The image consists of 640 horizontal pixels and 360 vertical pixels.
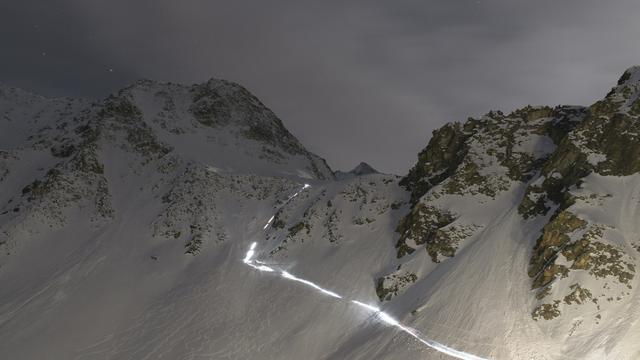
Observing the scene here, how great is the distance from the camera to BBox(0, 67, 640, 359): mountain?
28.2 meters

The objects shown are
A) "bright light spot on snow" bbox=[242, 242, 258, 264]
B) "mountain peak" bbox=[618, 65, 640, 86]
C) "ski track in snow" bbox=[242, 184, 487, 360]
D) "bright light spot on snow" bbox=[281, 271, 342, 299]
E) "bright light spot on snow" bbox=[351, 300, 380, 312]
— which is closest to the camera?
"ski track in snow" bbox=[242, 184, 487, 360]

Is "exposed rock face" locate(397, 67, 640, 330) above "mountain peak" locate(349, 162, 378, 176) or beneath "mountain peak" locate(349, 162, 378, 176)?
beneath

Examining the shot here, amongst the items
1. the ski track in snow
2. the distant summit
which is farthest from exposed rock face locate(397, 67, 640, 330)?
the distant summit

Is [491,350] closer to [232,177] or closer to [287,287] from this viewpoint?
[287,287]

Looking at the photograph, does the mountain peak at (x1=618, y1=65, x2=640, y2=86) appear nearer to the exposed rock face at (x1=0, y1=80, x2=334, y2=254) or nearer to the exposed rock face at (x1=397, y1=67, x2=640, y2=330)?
the exposed rock face at (x1=397, y1=67, x2=640, y2=330)

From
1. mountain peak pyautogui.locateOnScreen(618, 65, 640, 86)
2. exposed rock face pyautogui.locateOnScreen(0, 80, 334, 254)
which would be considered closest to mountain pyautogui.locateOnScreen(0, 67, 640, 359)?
mountain peak pyautogui.locateOnScreen(618, 65, 640, 86)

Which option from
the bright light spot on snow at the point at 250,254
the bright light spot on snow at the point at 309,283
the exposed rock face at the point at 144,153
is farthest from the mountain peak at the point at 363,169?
the bright light spot on snow at the point at 309,283

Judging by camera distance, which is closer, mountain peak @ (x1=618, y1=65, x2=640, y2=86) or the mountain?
the mountain

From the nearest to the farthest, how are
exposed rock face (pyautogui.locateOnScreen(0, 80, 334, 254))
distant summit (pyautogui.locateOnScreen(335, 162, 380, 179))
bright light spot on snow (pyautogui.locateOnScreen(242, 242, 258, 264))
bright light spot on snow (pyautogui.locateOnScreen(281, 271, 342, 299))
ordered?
bright light spot on snow (pyautogui.locateOnScreen(281, 271, 342, 299)) → bright light spot on snow (pyautogui.locateOnScreen(242, 242, 258, 264)) → exposed rock face (pyautogui.locateOnScreen(0, 80, 334, 254)) → distant summit (pyautogui.locateOnScreen(335, 162, 380, 179))

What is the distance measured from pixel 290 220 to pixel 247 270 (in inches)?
306

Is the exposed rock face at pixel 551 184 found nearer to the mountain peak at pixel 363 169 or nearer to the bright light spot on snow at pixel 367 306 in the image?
the bright light spot on snow at pixel 367 306

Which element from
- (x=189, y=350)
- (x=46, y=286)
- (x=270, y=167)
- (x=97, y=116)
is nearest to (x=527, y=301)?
(x=189, y=350)

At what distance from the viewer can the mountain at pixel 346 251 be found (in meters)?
28.2

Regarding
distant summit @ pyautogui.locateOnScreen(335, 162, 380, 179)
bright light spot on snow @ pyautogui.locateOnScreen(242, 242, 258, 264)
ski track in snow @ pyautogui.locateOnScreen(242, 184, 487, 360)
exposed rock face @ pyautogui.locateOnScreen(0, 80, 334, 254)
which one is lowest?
ski track in snow @ pyautogui.locateOnScreen(242, 184, 487, 360)
